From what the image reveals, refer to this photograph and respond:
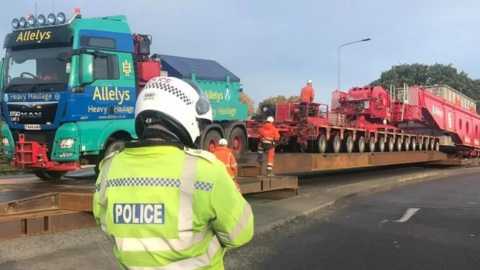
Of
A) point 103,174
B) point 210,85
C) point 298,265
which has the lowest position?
point 298,265

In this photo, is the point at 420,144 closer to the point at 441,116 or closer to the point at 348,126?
the point at 441,116

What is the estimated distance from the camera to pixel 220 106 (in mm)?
10750

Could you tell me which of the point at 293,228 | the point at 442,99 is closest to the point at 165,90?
the point at 293,228

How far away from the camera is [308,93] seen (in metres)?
14.3

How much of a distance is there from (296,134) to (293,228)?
610cm

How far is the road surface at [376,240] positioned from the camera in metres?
5.73

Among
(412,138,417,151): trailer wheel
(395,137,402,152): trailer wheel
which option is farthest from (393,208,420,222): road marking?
(412,138,417,151): trailer wheel

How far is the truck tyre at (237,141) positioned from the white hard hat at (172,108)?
29.0ft

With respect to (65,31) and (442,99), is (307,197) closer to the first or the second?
(65,31)

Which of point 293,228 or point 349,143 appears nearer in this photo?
point 293,228

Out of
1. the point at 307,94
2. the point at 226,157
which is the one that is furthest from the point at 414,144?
the point at 226,157

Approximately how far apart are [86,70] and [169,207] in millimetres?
6810

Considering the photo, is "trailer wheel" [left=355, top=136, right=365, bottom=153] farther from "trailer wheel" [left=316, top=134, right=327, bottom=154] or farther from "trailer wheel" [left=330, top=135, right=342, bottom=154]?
"trailer wheel" [left=316, top=134, right=327, bottom=154]

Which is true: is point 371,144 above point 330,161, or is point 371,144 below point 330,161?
above
